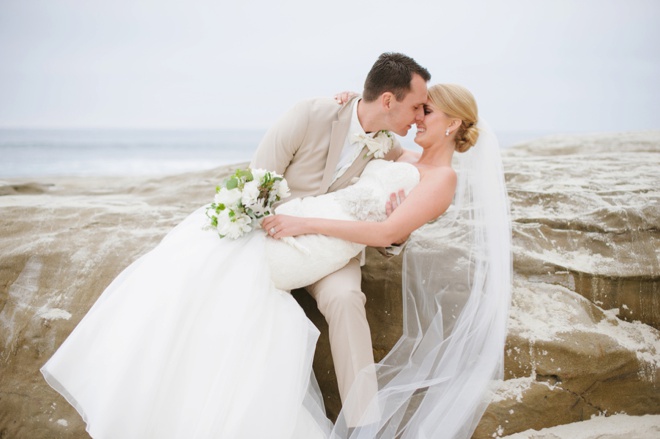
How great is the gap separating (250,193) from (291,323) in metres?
0.64

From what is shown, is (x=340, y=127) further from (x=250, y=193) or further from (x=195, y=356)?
(x=195, y=356)

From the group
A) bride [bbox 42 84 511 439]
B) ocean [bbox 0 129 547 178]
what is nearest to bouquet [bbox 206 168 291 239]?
bride [bbox 42 84 511 439]

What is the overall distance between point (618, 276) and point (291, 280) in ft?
6.87

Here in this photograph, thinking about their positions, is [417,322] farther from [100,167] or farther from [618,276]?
[100,167]

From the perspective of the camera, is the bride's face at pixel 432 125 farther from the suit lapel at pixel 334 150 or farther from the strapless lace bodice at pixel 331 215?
the suit lapel at pixel 334 150

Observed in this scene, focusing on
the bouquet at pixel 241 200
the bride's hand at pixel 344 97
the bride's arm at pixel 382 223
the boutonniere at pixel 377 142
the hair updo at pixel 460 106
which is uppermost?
the bride's hand at pixel 344 97

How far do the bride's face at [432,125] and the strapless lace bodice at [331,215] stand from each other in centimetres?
29

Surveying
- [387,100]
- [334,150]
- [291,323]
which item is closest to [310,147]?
[334,150]

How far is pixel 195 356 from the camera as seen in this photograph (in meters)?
2.13

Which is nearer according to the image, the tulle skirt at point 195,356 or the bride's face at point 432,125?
the tulle skirt at point 195,356

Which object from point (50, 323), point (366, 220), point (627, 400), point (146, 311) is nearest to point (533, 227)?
point (627, 400)

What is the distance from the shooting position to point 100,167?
60.8 ft

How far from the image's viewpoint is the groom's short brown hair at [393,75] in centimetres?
289

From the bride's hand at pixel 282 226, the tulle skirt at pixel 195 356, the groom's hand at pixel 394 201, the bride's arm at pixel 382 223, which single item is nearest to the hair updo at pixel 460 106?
the bride's arm at pixel 382 223
